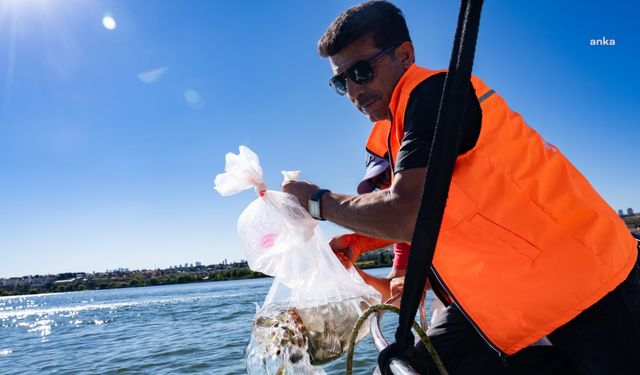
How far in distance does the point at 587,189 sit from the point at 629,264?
1.00 ft

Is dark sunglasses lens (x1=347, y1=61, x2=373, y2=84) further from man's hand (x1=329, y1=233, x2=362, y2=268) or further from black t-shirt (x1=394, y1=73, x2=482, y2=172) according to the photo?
man's hand (x1=329, y1=233, x2=362, y2=268)

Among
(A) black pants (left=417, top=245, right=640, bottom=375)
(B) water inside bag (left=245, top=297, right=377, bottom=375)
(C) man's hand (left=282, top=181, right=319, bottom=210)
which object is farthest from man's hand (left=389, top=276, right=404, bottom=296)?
(C) man's hand (left=282, top=181, right=319, bottom=210)

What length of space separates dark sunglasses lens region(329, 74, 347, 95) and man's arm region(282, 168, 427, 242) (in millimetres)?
572

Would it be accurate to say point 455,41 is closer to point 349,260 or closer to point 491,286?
point 491,286

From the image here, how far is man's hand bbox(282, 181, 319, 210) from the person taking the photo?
2.01 metres

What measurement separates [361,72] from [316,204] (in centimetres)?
63

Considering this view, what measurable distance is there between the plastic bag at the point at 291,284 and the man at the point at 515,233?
595 millimetres

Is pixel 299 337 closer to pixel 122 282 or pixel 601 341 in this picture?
pixel 601 341

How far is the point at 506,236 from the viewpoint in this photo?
154 cm

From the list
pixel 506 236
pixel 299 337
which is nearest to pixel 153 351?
pixel 299 337

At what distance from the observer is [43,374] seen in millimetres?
10406

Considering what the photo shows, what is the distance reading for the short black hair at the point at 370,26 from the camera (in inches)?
79.0

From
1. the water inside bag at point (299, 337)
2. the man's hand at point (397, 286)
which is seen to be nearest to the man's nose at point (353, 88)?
the water inside bag at point (299, 337)

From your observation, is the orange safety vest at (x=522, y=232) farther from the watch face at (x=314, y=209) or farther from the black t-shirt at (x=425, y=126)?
the watch face at (x=314, y=209)
